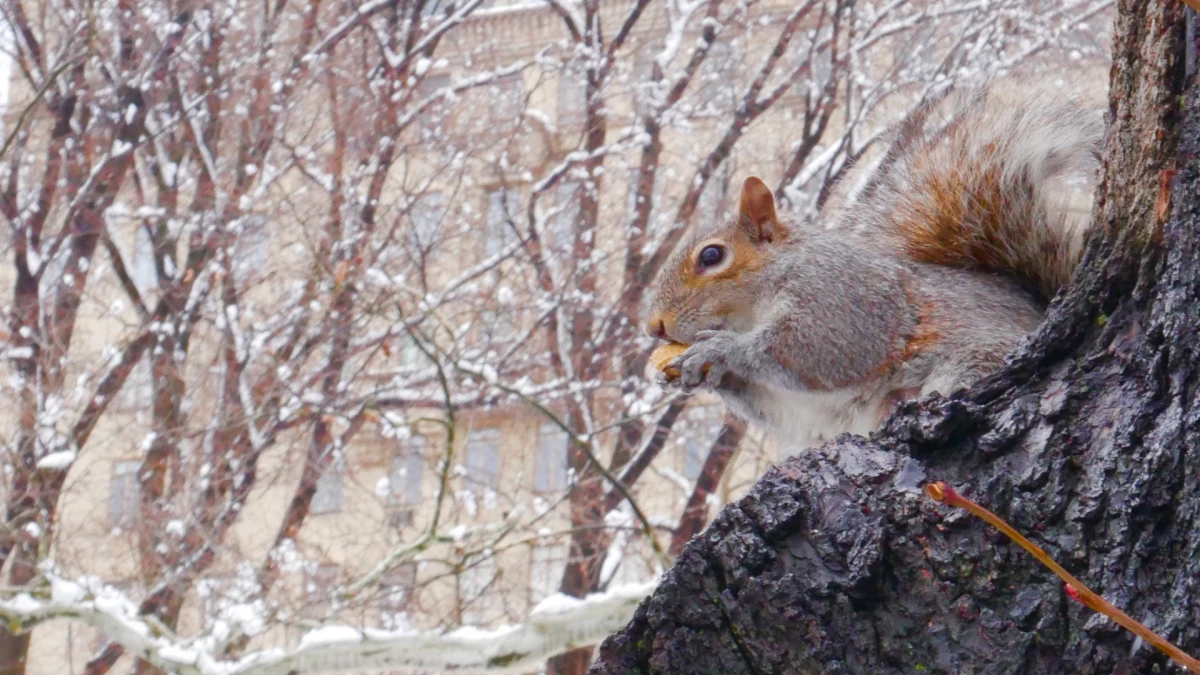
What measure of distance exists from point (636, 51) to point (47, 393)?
12.7 ft

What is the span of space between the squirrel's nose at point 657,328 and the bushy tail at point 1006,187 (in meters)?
0.35

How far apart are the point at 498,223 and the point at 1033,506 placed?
A: 6.32m

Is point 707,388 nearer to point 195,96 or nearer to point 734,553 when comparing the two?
point 734,553

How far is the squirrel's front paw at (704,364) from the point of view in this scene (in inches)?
67.1

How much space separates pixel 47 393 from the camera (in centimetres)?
608

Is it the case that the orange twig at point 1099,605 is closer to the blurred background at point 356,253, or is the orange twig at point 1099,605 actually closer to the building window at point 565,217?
the blurred background at point 356,253

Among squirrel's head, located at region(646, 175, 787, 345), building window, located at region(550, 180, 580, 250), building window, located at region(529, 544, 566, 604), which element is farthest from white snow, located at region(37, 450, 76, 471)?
squirrel's head, located at region(646, 175, 787, 345)

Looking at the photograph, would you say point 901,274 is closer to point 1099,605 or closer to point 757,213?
point 757,213

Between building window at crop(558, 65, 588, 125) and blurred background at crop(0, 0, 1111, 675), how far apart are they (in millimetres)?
41

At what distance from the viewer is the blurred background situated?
616 cm

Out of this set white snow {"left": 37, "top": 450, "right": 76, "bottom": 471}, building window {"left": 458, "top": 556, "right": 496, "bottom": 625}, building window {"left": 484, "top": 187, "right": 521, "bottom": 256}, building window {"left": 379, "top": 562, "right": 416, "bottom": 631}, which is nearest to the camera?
white snow {"left": 37, "top": 450, "right": 76, "bottom": 471}

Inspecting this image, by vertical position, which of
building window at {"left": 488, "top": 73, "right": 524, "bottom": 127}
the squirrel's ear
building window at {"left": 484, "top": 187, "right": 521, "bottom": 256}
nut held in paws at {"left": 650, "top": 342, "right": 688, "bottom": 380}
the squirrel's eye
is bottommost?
building window at {"left": 484, "top": 187, "right": 521, "bottom": 256}

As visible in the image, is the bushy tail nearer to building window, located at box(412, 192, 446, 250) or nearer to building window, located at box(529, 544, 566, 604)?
building window, located at box(412, 192, 446, 250)

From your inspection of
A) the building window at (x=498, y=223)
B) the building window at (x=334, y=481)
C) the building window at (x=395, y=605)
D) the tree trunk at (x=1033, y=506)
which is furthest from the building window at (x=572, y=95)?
the tree trunk at (x=1033, y=506)
